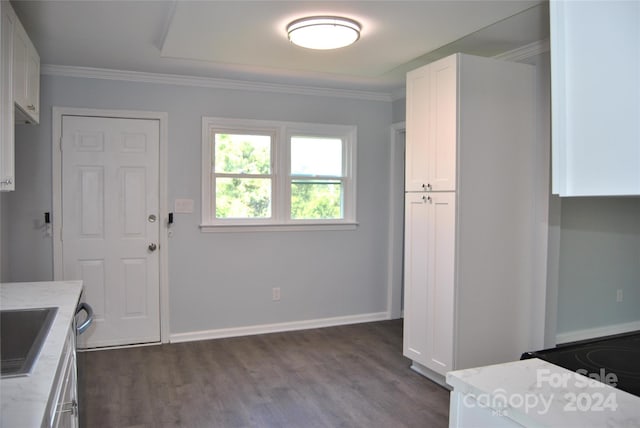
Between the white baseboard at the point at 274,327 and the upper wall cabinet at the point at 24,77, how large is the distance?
2205 millimetres

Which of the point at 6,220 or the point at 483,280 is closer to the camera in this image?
the point at 483,280

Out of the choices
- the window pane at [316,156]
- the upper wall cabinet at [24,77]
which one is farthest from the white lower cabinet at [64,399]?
the window pane at [316,156]

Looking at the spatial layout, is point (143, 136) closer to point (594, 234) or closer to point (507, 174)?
point (507, 174)

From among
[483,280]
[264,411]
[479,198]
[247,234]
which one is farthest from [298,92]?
[264,411]

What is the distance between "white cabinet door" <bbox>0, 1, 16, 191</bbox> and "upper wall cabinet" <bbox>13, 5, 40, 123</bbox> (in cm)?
10

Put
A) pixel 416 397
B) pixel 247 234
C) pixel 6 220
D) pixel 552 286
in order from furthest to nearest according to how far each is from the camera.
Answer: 1. pixel 247 234
2. pixel 6 220
3. pixel 552 286
4. pixel 416 397

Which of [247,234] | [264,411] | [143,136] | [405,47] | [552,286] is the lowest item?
[264,411]

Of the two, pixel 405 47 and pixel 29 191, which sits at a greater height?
pixel 405 47

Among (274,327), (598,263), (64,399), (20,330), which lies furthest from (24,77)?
(598,263)

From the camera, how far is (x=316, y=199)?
482cm

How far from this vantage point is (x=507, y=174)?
3.25 m

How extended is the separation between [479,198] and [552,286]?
0.86m

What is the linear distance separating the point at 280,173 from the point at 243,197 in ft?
1.40

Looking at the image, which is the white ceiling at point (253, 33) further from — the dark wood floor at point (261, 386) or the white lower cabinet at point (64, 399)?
the dark wood floor at point (261, 386)
